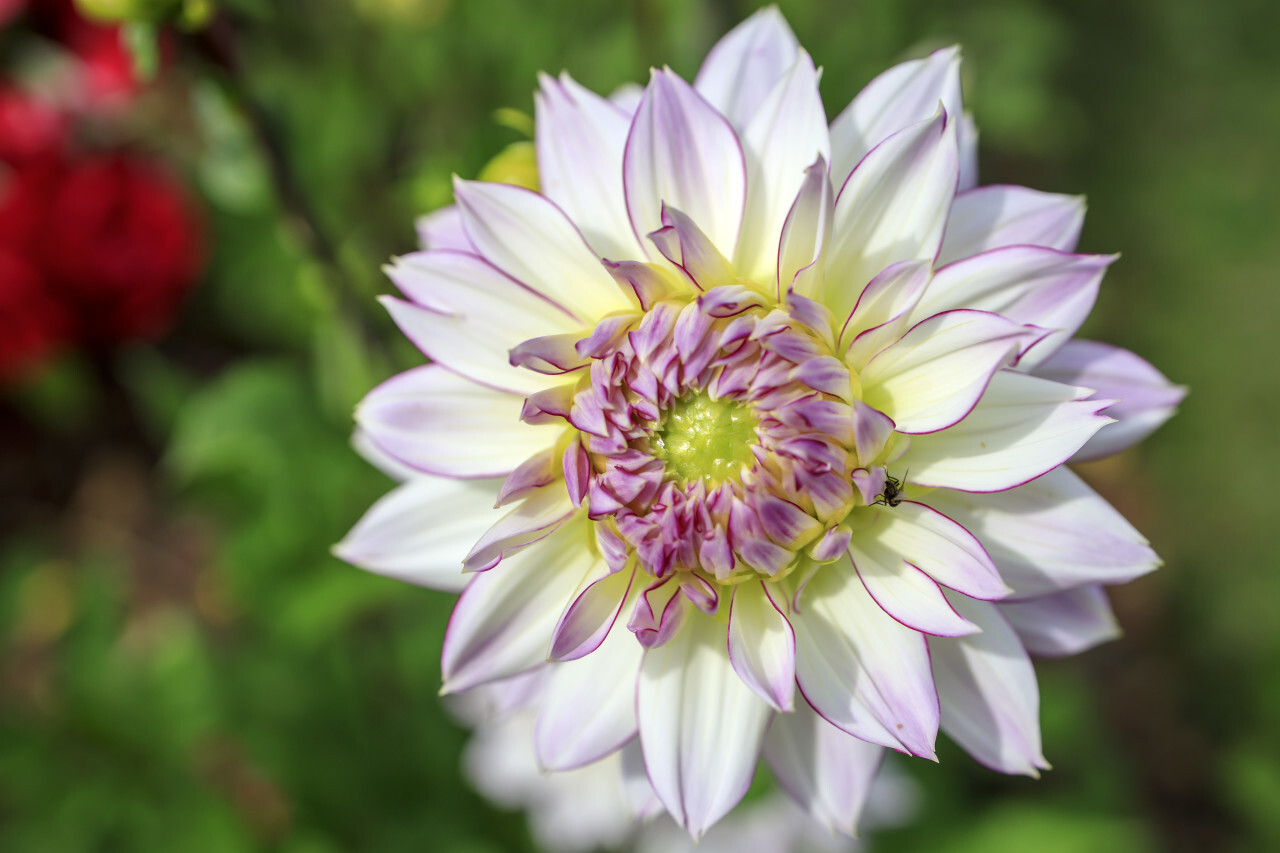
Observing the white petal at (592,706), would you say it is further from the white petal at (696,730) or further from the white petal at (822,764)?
the white petal at (822,764)

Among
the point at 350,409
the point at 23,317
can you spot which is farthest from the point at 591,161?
the point at 23,317

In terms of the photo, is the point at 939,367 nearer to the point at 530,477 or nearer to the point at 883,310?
the point at 883,310

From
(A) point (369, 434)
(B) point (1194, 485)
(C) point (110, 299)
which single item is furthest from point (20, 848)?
(B) point (1194, 485)

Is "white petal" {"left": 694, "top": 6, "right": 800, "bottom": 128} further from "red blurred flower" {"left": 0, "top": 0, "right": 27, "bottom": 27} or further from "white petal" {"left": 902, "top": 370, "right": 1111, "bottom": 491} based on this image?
"red blurred flower" {"left": 0, "top": 0, "right": 27, "bottom": 27}

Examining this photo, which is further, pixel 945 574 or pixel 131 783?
pixel 131 783

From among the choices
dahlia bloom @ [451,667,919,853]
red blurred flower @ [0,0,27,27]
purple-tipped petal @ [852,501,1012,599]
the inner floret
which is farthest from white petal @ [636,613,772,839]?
red blurred flower @ [0,0,27,27]

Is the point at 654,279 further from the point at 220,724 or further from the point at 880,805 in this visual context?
the point at 220,724

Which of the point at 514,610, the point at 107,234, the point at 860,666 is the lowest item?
the point at 860,666
